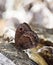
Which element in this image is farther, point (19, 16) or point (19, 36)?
point (19, 16)

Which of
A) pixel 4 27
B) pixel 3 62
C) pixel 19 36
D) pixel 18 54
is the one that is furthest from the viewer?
pixel 4 27

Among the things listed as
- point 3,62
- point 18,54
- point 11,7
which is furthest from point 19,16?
point 3,62

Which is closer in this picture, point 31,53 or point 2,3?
point 31,53

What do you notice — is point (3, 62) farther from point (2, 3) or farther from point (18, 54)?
point (2, 3)

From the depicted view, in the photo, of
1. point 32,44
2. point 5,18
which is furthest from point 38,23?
point 32,44

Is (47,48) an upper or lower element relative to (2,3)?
lower

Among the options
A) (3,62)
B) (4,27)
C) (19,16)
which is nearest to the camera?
(3,62)

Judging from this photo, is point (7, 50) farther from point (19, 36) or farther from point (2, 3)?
point (2, 3)

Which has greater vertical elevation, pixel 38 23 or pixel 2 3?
pixel 2 3

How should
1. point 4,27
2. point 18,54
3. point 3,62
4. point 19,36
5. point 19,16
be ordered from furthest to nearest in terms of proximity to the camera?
point 19,16
point 4,27
point 19,36
point 18,54
point 3,62
